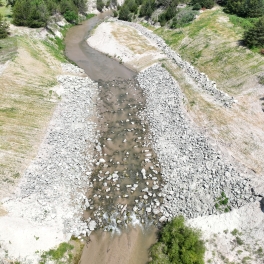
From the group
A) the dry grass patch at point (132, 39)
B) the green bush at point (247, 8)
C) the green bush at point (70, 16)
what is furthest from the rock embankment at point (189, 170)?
the green bush at point (70, 16)

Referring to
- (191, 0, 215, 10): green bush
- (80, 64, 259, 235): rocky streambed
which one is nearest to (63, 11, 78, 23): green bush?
(191, 0, 215, 10): green bush

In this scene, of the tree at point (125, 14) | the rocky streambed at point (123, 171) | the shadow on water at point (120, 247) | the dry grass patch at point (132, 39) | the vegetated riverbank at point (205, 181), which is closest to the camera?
the vegetated riverbank at point (205, 181)

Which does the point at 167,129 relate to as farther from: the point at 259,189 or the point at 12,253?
the point at 12,253

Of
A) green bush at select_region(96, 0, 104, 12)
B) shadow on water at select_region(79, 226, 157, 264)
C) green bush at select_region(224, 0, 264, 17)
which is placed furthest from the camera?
green bush at select_region(96, 0, 104, 12)

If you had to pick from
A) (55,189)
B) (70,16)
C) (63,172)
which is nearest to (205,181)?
(63,172)

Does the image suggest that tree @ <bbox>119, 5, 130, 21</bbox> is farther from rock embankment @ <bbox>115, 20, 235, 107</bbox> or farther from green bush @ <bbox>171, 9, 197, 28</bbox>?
green bush @ <bbox>171, 9, 197, 28</bbox>

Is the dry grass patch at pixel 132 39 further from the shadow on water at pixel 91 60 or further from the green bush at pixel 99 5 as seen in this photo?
the green bush at pixel 99 5
